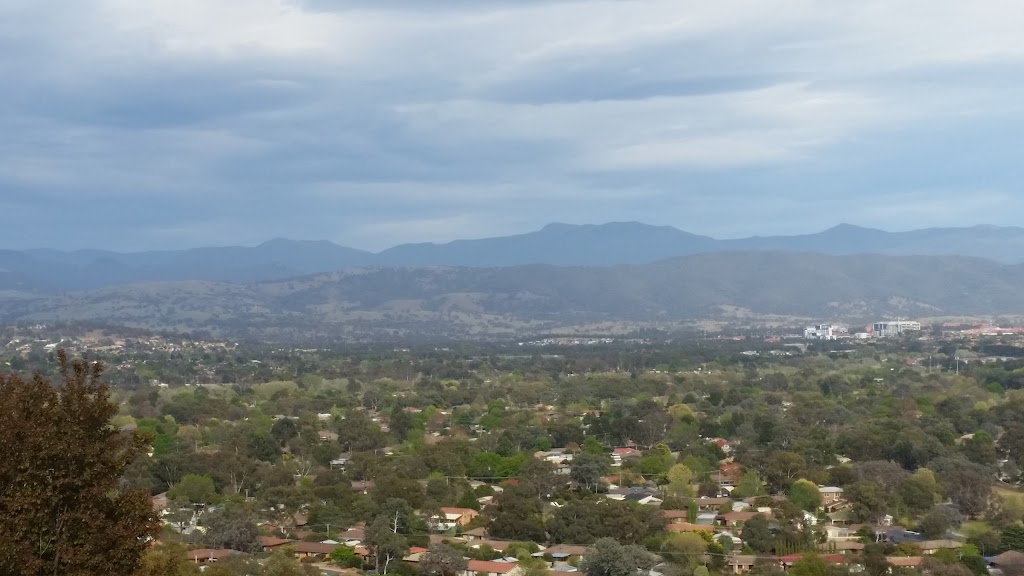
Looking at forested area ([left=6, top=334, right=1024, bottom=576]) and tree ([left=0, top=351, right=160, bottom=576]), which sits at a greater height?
tree ([left=0, top=351, right=160, bottom=576])

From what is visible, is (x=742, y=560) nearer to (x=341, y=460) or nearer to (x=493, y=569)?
(x=493, y=569)

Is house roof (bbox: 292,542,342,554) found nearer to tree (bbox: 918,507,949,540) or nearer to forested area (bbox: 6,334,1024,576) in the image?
forested area (bbox: 6,334,1024,576)

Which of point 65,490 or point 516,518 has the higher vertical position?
point 65,490

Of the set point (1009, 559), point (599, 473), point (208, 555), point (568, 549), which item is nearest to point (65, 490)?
point (208, 555)

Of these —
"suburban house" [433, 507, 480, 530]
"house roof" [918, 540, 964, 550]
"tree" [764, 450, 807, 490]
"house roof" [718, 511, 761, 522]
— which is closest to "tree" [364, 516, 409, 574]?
"suburban house" [433, 507, 480, 530]

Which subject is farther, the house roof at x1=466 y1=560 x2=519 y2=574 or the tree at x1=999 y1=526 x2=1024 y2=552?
the tree at x1=999 y1=526 x2=1024 y2=552

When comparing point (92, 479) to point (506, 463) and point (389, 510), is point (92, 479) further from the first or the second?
point (506, 463)
